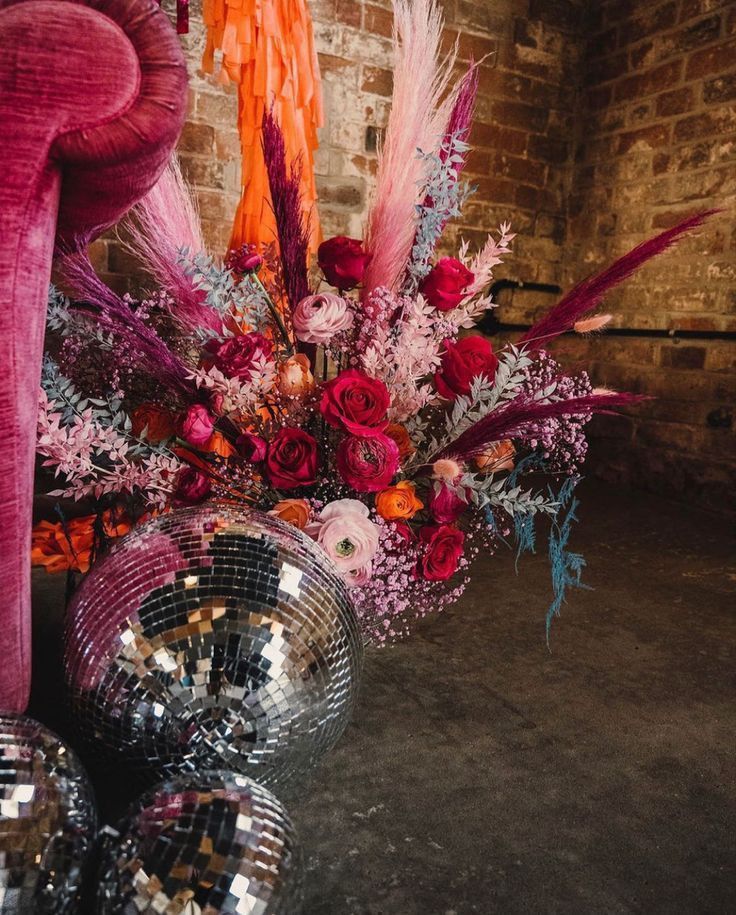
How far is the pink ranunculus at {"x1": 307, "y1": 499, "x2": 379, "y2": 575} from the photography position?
1009mm

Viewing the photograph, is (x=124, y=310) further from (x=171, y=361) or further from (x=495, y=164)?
(x=495, y=164)

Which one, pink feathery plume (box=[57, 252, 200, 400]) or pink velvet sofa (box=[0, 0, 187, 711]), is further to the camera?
pink feathery plume (box=[57, 252, 200, 400])

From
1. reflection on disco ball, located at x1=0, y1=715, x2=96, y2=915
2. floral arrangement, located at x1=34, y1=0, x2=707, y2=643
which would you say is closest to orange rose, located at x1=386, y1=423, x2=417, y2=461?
floral arrangement, located at x1=34, y1=0, x2=707, y2=643

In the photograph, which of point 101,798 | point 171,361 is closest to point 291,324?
point 171,361

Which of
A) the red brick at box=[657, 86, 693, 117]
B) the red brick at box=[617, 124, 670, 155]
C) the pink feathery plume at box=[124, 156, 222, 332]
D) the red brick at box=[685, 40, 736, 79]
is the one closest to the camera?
the pink feathery plume at box=[124, 156, 222, 332]

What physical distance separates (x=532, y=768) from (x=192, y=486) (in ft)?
2.23

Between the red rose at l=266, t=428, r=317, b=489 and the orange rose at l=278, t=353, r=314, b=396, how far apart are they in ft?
0.25

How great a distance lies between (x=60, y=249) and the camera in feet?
2.91

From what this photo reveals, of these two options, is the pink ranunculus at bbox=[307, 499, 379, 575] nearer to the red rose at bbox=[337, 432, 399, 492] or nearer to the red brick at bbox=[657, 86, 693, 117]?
the red rose at bbox=[337, 432, 399, 492]

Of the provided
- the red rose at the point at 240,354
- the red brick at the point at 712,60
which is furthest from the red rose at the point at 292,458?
the red brick at the point at 712,60

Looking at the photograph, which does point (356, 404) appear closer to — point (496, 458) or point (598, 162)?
point (496, 458)

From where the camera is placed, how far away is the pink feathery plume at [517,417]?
0.97 m

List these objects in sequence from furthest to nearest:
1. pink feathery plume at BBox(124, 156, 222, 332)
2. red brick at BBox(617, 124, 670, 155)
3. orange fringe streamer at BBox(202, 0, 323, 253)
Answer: red brick at BBox(617, 124, 670, 155)
orange fringe streamer at BBox(202, 0, 323, 253)
pink feathery plume at BBox(124, 156, 222, 332)

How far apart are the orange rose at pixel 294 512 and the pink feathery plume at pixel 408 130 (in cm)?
38
